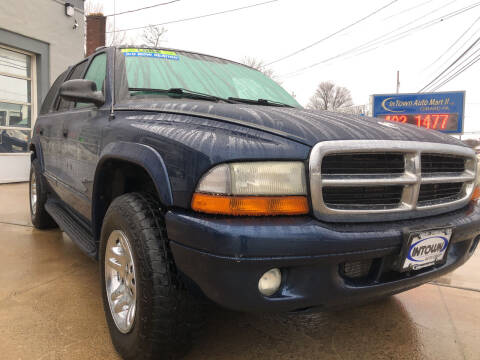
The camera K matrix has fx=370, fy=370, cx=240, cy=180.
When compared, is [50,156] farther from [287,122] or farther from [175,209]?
[287,122]

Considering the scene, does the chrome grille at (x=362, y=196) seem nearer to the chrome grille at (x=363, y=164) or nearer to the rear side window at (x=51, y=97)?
the chrome grille at (x=363, y=164)

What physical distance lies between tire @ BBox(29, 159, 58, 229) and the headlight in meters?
3.13

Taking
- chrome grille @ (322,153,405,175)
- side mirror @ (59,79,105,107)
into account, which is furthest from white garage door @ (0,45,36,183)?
chrome grille @ (322,153,405,175)

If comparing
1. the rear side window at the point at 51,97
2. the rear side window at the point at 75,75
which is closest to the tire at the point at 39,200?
the rear side window at the point at 51,97

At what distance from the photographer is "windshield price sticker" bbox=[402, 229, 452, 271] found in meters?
1.56

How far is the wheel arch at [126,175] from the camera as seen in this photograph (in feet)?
5.09

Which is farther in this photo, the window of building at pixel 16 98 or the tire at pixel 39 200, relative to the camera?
the window of building at pixel 16 98

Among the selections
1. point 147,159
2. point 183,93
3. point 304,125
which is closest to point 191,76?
point 183,93

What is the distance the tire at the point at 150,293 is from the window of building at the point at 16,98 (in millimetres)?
7848

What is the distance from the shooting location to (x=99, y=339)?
1997mm

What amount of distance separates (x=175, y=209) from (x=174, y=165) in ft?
0.59

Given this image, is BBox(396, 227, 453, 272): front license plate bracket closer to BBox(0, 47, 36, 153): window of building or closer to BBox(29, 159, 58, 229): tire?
BBox(29, 159, 58, 229): tire

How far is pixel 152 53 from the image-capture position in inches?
105

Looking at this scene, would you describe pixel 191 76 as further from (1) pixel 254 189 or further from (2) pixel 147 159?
(1) pixel 254 189
